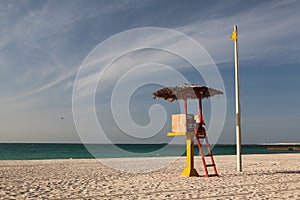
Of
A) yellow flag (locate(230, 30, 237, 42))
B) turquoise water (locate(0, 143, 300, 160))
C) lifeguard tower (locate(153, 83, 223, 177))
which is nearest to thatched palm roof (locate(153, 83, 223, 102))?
lifeguard tower (locate(153, 83, 223, 177))

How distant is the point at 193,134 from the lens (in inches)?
449

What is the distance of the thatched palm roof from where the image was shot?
452 inches

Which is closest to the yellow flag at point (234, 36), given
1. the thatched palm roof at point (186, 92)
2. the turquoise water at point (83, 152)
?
the thatched palm roof at point (186, 92)

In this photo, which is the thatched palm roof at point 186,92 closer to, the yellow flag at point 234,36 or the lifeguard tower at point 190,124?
the lifeguard tower at point 190,124

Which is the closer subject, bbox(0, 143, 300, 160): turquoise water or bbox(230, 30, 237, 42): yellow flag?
bbox(230, 30, 237, 42): yellow flag

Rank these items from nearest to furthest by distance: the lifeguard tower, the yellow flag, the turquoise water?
1. the lifeguard tower
2. the yellow flag
3. the turquoise water

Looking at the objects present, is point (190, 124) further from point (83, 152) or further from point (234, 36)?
point (83, 152)

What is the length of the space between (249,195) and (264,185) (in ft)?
6.51

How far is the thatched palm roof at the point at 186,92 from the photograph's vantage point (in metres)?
11.5

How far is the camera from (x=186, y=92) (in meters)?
11.6

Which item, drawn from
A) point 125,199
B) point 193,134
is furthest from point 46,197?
point 193,134

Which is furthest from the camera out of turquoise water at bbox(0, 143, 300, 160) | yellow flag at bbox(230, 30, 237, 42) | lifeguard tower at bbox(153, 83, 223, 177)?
turquoise water at bbox(0, 143, 300, 160)

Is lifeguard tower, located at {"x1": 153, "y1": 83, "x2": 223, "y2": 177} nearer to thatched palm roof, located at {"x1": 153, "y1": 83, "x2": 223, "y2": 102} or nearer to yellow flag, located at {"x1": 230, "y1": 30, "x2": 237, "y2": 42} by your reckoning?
thatched palm roof, located at {"x1": 153, "y1": 83, "x2": 223, "y2": 102}

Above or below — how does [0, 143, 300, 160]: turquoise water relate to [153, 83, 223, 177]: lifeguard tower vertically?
below
